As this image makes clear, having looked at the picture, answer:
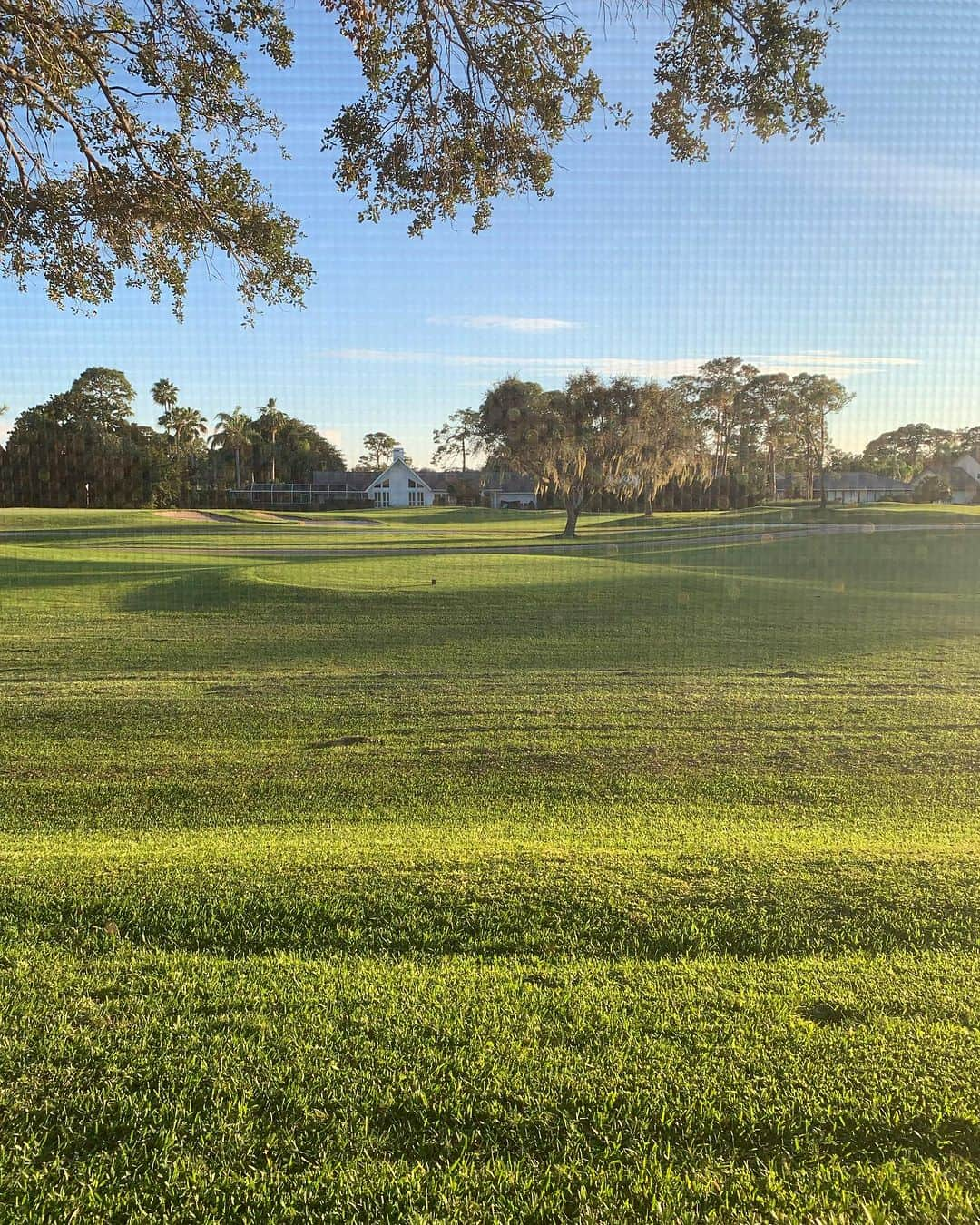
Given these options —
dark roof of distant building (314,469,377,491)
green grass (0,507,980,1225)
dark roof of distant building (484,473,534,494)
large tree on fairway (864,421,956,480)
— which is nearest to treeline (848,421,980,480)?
large tree on fairway (864,421,956,480)

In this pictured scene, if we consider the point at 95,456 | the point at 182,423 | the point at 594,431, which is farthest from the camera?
the point at 182,423

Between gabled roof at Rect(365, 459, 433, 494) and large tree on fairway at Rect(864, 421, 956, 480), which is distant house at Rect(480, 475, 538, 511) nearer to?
gabled roof at Rect(365, 459, 433, 494)

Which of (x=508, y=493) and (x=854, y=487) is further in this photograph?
(x=508, y=493)

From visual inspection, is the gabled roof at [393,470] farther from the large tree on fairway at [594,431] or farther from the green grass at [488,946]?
the green grass at [488,946]

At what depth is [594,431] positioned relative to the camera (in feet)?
138

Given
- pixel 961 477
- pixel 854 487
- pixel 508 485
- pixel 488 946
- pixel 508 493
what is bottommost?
pixel 488 946

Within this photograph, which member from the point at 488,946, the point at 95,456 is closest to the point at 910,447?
the point at 95,456

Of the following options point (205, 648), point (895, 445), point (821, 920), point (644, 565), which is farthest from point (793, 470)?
point (821, 920)

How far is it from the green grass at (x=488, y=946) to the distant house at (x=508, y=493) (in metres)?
78.2

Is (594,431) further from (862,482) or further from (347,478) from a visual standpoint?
(862,482)

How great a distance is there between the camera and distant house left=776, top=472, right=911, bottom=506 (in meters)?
86.6

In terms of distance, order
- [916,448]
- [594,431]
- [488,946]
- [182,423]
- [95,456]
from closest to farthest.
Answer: [488,946] → [594,431] → [95,456] → [182,423] → [916,448]

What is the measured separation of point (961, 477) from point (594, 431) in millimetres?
60272

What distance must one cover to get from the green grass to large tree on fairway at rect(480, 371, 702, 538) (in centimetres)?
3122
